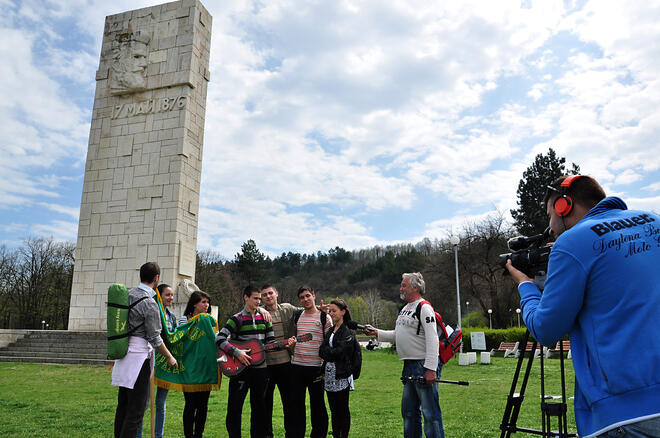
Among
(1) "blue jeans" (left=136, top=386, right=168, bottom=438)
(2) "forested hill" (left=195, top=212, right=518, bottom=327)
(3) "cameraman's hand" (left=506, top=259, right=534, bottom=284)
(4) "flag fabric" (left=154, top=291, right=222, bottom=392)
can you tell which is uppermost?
(2) "forested hill" (left=195, top=212, right=518, bottom=327)

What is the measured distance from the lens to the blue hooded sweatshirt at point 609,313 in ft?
5.91

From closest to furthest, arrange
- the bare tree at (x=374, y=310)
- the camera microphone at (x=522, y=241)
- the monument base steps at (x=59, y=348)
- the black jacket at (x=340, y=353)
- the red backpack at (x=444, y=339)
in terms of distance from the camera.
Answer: the camera microphone at (x=522, y=241) → the red backpack at (x=444, y=339) → the black jacket at (x=340, y=353) → the monument base steps at (x=59, y=348) → the bare tree at (x=374, y=310)

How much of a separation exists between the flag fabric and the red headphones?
4761 mm

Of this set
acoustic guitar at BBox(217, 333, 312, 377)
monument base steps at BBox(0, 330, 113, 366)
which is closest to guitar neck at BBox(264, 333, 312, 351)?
acoustic guitar at BBox(217, 333, 312, 377)

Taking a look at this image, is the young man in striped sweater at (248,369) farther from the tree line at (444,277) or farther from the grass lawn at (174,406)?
the tree line at (444,277)

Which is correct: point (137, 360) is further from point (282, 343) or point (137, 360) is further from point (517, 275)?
point (517, 275)

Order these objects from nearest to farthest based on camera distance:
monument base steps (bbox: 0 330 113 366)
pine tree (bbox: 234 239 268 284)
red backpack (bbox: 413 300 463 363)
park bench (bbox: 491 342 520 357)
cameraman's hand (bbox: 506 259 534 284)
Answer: cameraman's hand (bbox: 506 259 534 284) → red backpack (bbox: 413 300 463 363) → monument base steps (bbox: 0 330 113 366) → park bench (bbox: 491 342 520 357) → pine tree (bbox: 234 239 268 284)

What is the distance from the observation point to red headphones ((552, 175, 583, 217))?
7.63 feet

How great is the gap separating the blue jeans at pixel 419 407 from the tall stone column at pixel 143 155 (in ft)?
39.4

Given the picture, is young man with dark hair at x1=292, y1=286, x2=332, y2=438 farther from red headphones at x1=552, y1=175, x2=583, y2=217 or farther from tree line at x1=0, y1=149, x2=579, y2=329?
tree line at x1=0, y1=149, x2=579, y2=329

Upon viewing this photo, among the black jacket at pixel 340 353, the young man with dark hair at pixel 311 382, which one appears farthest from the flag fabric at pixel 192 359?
the black jacket at pixel 340 353

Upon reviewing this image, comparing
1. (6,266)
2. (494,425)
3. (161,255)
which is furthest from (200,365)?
(6,266)

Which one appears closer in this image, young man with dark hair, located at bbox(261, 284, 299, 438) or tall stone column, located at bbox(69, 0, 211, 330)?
young man with dark hair, located at bbox(261, 284, 299, 438)

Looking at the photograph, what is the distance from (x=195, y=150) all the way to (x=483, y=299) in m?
34.8
